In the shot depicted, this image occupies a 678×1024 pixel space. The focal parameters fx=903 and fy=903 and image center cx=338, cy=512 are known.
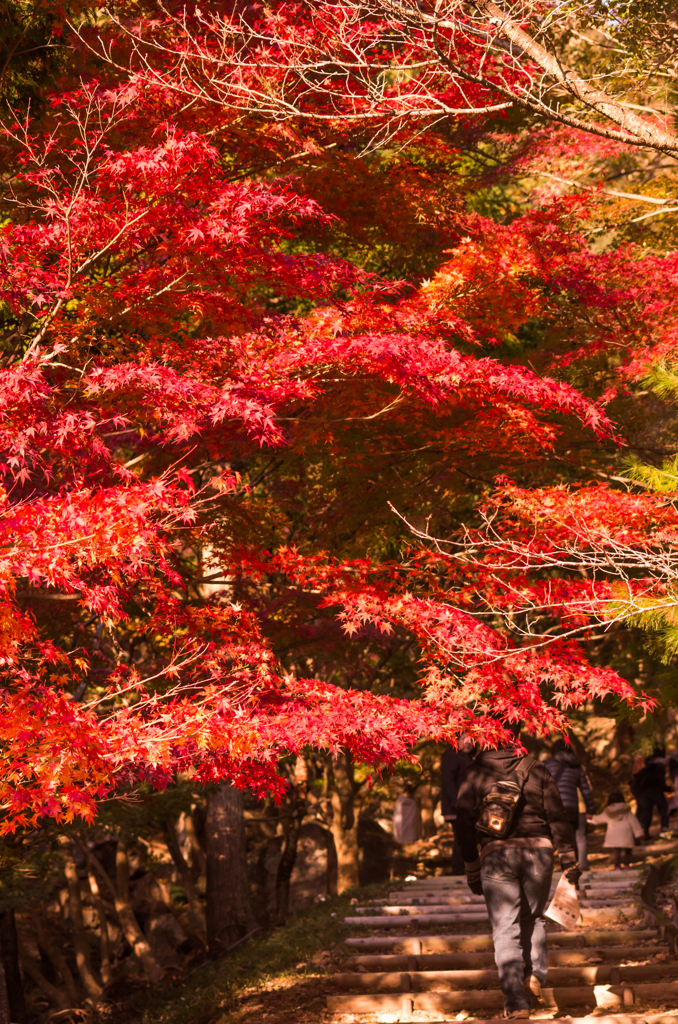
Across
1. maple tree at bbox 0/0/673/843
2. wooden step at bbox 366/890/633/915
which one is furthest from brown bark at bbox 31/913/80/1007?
maple tree at bbox 0/0/673/843

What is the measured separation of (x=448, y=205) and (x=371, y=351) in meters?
3.84

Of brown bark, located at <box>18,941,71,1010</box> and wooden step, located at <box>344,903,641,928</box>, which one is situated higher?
wooden step, located at <box>344,903,641,928</box>

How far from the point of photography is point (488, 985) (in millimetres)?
6672

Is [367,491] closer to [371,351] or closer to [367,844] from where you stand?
[371,351]

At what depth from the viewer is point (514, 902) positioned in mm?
5297

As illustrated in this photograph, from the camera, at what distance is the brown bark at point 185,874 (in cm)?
1348

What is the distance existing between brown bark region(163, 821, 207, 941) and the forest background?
2.27m

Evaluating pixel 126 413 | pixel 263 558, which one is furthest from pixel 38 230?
pixel 263 558

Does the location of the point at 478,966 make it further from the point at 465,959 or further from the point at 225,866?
the point at 225,866

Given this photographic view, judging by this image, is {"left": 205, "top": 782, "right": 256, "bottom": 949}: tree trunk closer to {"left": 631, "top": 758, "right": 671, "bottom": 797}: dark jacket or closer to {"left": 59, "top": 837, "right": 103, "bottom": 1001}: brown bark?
{"left": 59, "top": 837, "right": 103, "bottom": 1001}: brown bark

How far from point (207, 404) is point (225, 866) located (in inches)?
337

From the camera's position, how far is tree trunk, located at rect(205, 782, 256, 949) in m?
12.1

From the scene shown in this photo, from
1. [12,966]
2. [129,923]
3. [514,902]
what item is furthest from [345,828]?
[514,902]

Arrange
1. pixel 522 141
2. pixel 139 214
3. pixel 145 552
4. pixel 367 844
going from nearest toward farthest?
pixel 145 552
pixel 139 214
pixel 522 141
pixel 367 844
